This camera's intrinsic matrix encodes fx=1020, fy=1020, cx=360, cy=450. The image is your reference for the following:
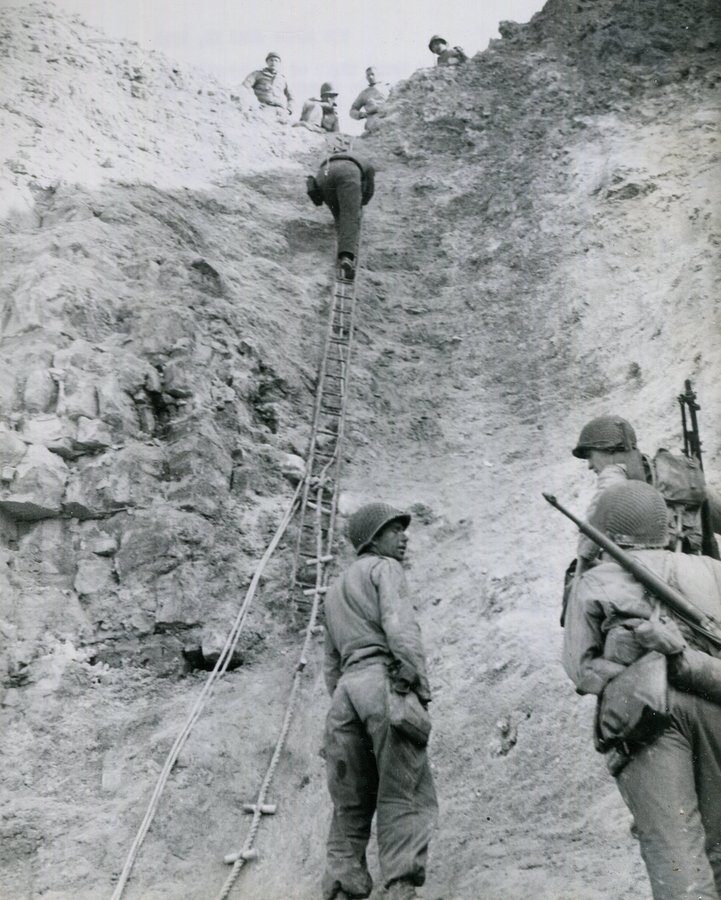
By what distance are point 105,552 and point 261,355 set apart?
289cm

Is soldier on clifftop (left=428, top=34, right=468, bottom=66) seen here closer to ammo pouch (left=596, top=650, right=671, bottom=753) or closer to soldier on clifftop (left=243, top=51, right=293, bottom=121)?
soldier on clifftop (left=243, top=51, right=293, bottom=121)

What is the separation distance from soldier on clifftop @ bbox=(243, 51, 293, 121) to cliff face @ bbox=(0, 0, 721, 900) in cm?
132

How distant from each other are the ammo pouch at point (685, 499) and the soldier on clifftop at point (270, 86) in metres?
12.4

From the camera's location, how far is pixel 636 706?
4000 mm

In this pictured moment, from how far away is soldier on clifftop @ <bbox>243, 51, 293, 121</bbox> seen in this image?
53.3 ft

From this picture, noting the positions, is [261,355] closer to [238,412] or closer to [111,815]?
[238,412]

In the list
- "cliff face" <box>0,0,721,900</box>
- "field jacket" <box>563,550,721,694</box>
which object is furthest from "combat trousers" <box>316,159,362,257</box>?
"field jacket" <box>563,550,721,694</box>

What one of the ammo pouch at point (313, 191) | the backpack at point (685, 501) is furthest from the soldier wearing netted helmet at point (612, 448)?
the ammo pouch at point (313, 191)

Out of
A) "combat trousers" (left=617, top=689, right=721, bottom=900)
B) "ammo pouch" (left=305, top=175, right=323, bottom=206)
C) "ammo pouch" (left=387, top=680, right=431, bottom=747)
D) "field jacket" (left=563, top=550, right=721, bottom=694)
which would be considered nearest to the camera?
"combat trousers" (left=617, top=689, right=721, bottom=900)

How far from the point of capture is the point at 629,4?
14.9 meters

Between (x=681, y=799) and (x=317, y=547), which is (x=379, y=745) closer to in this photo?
(x=681, y=799)

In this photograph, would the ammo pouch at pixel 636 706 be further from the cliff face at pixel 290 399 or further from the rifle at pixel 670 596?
the cliff face at pixel 290 399

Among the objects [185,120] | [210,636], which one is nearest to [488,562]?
[210,636]

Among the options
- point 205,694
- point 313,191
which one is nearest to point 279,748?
point 205,694
